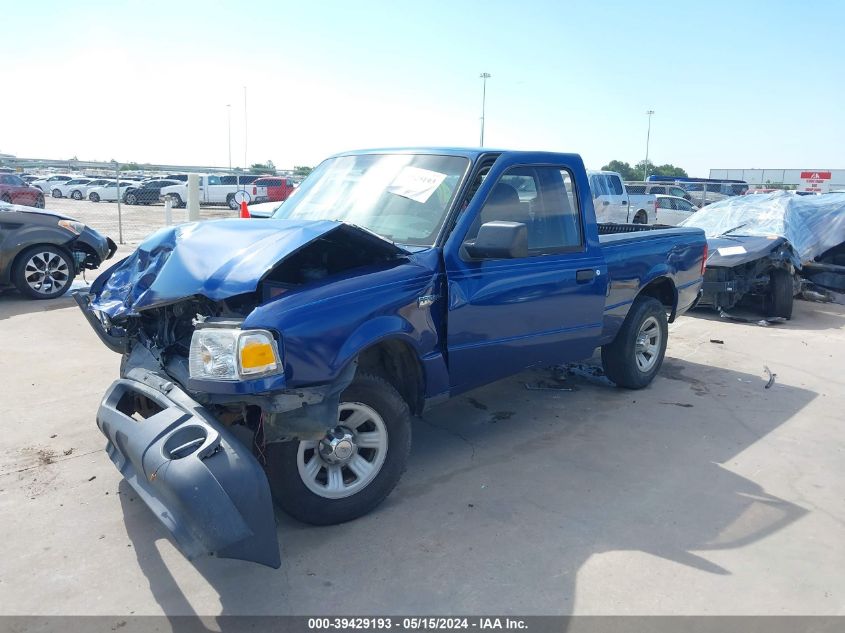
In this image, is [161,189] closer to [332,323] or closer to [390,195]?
[390,195]

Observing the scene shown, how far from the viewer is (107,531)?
11.7 feet

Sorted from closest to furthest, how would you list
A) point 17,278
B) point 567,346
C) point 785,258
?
point 567,346, point 17,278, point 785,258

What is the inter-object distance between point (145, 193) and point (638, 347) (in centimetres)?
3404

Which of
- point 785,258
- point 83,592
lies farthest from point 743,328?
point 83,592

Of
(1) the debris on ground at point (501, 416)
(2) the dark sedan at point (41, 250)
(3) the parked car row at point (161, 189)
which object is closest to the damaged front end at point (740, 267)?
(1) the debris on ground at point (501, 416)

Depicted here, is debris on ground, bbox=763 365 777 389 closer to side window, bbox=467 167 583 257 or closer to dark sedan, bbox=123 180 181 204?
side window, bbox=467 167 583 257

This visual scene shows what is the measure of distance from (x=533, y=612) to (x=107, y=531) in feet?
7.39

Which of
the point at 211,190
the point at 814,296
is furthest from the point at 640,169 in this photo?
the point at 814,296

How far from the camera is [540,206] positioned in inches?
189

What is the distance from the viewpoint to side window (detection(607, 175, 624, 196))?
62.4ft

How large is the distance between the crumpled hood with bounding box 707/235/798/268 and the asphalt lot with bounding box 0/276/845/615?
3738 mm

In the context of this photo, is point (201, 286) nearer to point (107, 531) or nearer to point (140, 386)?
point (140, 386)

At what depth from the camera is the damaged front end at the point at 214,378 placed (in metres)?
2.75

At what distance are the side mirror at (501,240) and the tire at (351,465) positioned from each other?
Answer: 990mm
